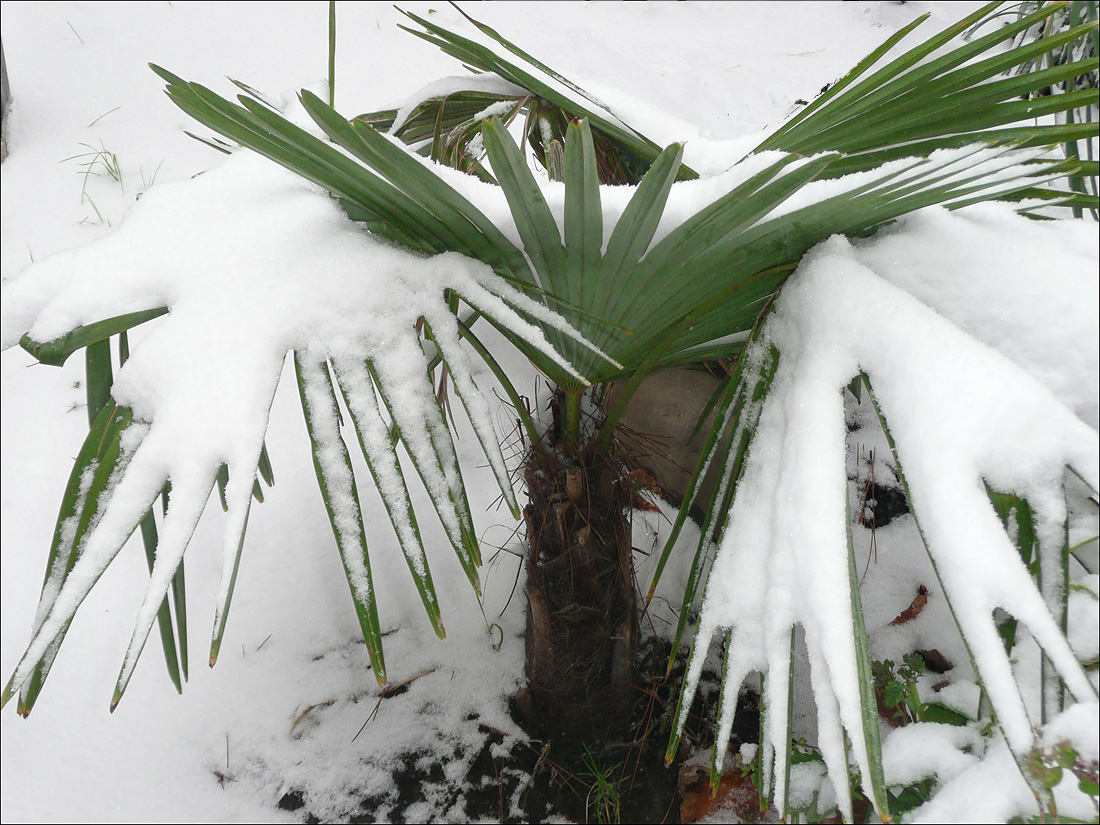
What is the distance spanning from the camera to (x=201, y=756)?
3.41 feet

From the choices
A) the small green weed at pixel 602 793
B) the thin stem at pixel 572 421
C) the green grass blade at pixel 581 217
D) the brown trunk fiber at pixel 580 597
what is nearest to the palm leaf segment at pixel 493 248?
the green grass blade at pixel 581 217

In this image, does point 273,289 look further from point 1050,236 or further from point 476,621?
point 476,621

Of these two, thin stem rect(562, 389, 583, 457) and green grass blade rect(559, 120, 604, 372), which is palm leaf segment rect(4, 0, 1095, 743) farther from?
thin stem rect(562, 389, 583, 457)

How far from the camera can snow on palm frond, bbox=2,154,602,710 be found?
1.53ft

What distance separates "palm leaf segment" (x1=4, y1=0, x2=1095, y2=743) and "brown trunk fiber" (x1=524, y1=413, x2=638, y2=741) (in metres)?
0.24

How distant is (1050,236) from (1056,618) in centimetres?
31

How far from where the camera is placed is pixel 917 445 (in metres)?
0.44

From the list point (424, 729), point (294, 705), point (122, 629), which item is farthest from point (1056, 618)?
point (122, 629)

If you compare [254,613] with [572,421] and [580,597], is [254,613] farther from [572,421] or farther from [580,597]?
[572,421]

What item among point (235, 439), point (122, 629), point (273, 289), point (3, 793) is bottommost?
point (3, 793)

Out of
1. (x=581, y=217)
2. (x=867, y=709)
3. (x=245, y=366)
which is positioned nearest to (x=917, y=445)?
(x=867, y=709)

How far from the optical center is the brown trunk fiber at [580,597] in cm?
78

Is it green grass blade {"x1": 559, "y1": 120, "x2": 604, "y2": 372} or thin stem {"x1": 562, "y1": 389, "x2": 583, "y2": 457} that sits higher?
green grass blade {"x1": 559, "y1": 120, "x2": 604, "y2": 372}

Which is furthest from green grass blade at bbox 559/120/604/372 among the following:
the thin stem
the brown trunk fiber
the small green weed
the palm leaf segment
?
the small green weed
